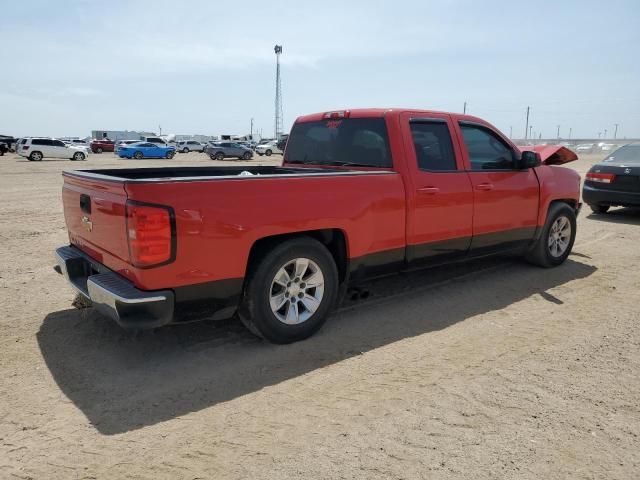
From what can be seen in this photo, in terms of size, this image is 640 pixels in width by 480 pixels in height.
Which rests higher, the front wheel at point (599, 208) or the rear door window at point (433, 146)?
the rear door window at point (433, 146)

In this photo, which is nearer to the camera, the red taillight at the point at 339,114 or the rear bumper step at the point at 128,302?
the rear bumper step at the point at 128,302

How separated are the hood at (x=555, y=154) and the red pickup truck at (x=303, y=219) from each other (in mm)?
380

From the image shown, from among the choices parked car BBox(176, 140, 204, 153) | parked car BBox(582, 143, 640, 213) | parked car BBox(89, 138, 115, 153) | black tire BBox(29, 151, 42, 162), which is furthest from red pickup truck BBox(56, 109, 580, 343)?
parked car BBox(176, 140, 204, 153)

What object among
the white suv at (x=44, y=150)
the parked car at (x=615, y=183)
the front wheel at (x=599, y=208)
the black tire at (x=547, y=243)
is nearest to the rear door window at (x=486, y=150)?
the black tire at (x=547, y=243)

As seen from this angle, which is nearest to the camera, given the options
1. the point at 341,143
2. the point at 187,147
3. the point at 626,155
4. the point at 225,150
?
the point at 341,143

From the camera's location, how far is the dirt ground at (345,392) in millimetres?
2525

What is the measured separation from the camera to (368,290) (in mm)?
5281

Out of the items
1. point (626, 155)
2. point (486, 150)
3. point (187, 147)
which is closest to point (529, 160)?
point (486, 150)

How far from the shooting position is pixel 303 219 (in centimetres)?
373

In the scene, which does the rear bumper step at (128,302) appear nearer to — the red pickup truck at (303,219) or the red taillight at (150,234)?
the red pickup truck at (303,219)

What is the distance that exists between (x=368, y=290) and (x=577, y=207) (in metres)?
3.34

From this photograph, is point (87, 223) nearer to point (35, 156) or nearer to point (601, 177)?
point (601, 177)

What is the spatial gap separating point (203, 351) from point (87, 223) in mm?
1339

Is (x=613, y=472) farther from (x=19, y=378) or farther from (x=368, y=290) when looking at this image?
(x=19, y=378)
